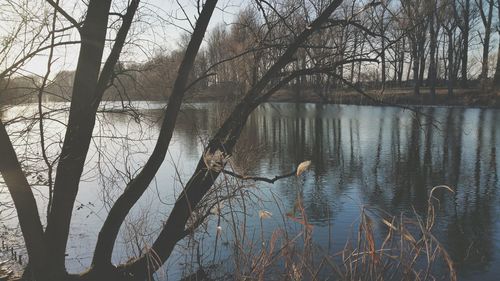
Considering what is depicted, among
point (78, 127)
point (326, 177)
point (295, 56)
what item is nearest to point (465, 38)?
point (326, 177)

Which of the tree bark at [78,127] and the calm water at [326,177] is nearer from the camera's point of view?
the tree bark at [78,127]

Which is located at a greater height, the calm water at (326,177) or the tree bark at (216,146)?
the tree bark at (216,146)

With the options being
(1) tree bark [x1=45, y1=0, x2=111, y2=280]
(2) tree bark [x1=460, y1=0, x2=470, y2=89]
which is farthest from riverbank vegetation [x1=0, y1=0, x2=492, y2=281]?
(2) tree bark [x1=460, y1=0, x2=470, y2=89]

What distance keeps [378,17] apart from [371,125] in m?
21.8

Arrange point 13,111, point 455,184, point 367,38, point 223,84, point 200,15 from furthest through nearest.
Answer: point 455,184
point 223,84
point 13,111
point 367,38
point 200,15

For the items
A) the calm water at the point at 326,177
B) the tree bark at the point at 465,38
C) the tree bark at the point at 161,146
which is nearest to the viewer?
the tree bark at the point at 161,146

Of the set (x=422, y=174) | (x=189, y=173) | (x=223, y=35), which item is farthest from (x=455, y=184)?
(x=223, y=35)

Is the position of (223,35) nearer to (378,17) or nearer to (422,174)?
(378,17)

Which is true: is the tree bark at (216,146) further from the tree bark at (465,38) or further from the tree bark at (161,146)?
the tree bark at (465,38)

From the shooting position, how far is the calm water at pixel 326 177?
295 inches

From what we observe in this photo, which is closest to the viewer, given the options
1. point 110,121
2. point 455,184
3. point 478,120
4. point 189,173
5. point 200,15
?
point 200,15

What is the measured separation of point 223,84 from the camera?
7707mm

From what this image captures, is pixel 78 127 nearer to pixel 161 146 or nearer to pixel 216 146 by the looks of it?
pixel 161 146

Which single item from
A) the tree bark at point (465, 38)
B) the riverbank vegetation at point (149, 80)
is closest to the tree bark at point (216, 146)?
the riverbank vegetation at point (149, 80)
